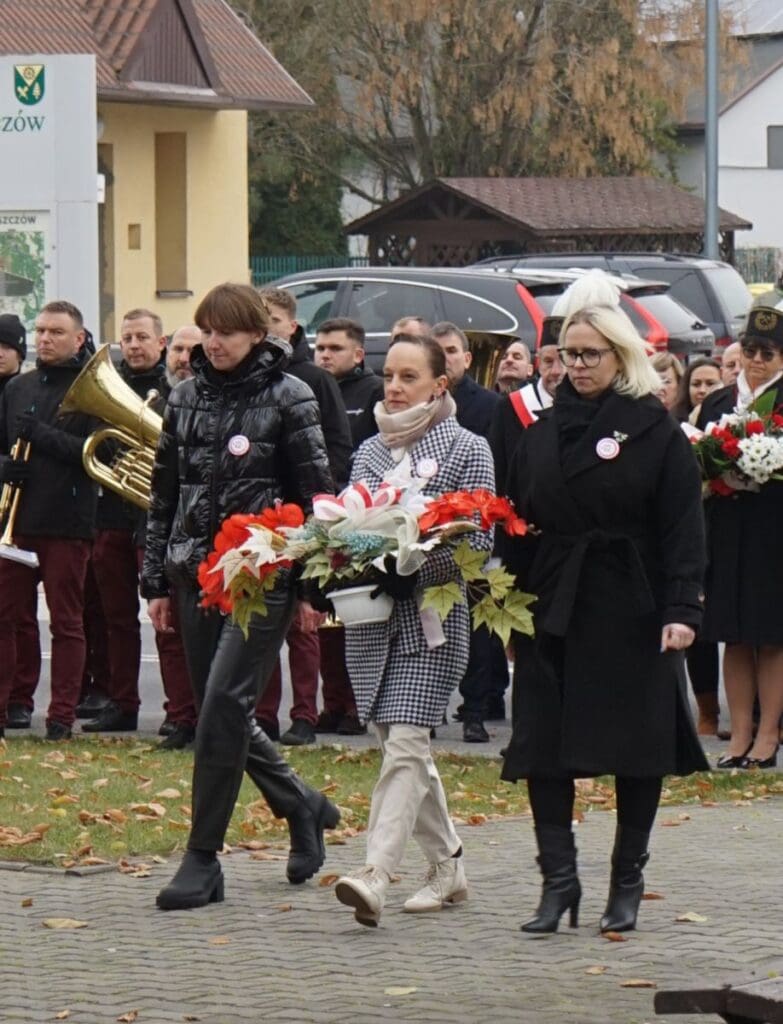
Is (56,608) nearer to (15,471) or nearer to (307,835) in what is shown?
(15,471)

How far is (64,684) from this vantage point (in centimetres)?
1187

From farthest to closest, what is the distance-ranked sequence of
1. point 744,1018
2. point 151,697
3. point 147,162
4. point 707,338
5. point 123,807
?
point 147,162 → point 707,338 → point 151,697 → point 123,807 → point 744,1018

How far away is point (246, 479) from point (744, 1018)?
115 inches

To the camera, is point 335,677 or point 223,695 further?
point 335,677

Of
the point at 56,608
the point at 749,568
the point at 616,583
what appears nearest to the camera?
the point at 616,583

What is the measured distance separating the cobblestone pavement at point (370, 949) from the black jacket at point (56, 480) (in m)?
3.26

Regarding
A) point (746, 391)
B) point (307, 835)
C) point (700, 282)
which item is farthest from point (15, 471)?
point (700, 282)

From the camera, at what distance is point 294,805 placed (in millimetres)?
8062

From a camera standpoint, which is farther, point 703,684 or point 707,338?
point 707,338

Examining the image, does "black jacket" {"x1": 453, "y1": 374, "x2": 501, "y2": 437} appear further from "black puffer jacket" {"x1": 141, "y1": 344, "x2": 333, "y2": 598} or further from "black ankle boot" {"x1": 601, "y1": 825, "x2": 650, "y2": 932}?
"black ankle boot" {"x1": 601, "y1": 825, "x2": 650, "y2": 932}

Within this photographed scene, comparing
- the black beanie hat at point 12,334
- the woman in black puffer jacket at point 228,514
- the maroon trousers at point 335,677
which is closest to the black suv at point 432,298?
the black beanie hat at point 12,334

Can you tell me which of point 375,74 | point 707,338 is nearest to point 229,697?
point 707,338

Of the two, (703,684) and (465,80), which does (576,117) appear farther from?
(703,684)

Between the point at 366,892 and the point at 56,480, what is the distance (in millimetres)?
4849
